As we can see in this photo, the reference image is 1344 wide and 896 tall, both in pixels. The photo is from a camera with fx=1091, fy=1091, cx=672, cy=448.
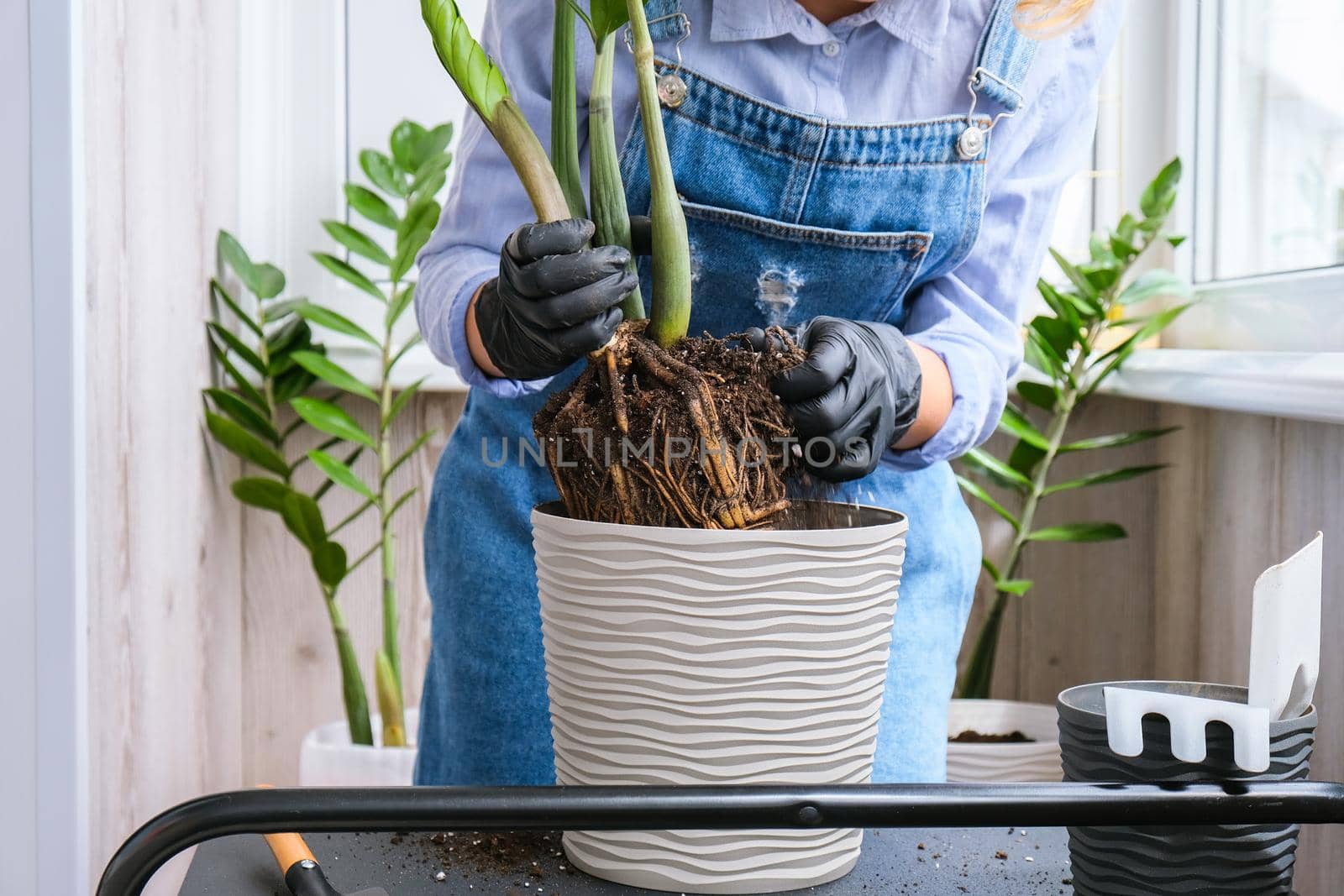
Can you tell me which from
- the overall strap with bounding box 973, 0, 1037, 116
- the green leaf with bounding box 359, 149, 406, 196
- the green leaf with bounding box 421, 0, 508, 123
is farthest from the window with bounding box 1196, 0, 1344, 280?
the green leaf with bounding box 359, 149, 406, 196

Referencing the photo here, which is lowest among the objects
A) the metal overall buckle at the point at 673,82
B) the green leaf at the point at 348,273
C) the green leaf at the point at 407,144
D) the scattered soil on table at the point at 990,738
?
the scattered soil on table at the point at 990,738

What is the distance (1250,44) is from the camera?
1.37m

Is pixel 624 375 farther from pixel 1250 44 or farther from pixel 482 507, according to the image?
pixel 1250 44

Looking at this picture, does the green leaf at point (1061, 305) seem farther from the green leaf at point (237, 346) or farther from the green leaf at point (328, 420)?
the green leaf at point (237, 346)

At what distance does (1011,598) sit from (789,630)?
4.21ft

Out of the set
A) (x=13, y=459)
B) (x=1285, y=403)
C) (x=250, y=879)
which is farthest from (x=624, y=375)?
(x=13, y=459)

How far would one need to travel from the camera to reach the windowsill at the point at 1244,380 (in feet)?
2.85

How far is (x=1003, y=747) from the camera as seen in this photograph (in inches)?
53.7

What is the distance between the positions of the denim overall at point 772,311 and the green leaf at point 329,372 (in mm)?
637

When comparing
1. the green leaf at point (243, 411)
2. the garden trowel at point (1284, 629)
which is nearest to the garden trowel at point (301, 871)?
the garden trowel at point (1284, 629)

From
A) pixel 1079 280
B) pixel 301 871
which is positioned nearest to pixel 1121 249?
pixel 1079 280

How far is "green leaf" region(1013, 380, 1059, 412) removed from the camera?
1.55m

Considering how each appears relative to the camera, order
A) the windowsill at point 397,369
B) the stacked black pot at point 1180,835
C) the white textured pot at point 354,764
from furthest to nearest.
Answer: the windowsill at point 397,369 < the white textured pot at point 354,764 < the stacked black pot at point 1180,835

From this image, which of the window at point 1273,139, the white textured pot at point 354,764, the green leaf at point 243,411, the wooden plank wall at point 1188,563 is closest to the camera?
the wooden plank wall at point 1188,563
